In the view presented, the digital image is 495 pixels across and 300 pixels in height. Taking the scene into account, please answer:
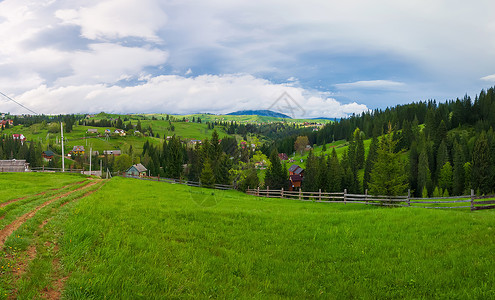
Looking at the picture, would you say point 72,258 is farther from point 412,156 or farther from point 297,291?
point 412,156

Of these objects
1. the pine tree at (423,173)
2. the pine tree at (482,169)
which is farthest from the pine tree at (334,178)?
the pine tree at (482,169)

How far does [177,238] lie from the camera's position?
35.1 feet

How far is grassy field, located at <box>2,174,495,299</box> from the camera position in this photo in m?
6.93

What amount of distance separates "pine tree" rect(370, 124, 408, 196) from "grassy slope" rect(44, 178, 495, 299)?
17923 millimetres

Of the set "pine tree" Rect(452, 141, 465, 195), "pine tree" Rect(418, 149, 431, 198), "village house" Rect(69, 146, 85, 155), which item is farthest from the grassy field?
"village house" Rect(69, 146, 85, 155)

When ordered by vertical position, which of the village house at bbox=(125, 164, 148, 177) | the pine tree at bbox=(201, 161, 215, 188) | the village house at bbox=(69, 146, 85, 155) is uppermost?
the village house at bbox=(69, 146, 85, 155)

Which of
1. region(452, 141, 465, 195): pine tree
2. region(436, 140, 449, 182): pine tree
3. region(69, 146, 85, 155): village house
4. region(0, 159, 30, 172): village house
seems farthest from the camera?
region(69, 146, 85, 155): village house

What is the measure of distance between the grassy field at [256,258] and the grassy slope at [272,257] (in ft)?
0.11

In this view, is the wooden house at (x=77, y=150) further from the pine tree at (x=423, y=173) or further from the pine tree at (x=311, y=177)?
the pine tree at (x=423, y=173)

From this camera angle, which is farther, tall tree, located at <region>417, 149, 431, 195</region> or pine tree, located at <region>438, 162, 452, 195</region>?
tall tree, located at <region>417, 149, 431, 195</region>

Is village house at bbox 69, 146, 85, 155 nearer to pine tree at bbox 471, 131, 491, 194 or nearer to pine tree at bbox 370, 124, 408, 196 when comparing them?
pine tree at bbox 370, 124, 408, 196

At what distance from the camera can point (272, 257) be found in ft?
31.7

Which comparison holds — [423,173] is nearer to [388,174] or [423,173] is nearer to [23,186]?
[388,174]

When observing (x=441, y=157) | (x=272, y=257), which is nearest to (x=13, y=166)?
(x=272, y=257)
